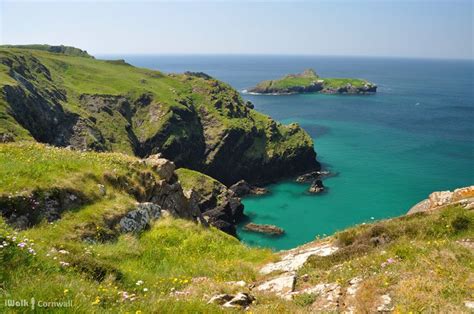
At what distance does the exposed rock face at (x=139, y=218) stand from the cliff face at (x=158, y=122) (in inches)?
2969

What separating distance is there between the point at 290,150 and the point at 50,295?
396 ft

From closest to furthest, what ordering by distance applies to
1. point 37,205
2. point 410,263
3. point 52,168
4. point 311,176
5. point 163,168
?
point 410,263
point 37,205
point 52,168
point 163,168
point 311,176

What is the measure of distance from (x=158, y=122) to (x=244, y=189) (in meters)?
34.8

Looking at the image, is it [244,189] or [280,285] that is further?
[244,189]

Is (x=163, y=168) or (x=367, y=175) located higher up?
(x=163, y=168)

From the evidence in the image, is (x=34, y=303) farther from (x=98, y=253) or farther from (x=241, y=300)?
(x=98, y=253)

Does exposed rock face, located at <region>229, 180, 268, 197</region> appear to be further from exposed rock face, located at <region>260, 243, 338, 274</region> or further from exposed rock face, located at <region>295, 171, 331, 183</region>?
exposed rock face, located at <region>260, 243, 338, 274</region>

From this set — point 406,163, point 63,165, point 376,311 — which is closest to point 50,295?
point 376,311

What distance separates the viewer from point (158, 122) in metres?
120

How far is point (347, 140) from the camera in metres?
152

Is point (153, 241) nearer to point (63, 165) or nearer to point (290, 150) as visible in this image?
point (63, 165)

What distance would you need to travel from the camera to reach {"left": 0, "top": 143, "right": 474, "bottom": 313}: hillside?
8336 millimetres

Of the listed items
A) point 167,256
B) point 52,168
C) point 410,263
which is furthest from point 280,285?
point 52,168

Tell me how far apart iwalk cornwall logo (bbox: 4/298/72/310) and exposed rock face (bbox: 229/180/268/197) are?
325 feet
